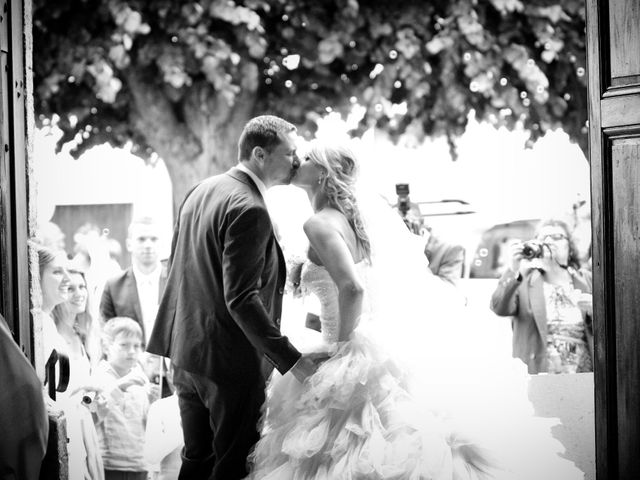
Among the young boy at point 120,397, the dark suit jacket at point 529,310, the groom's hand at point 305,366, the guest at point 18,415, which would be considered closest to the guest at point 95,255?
the young boy at point 120,397

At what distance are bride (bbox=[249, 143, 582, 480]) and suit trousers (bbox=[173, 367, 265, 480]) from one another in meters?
0.07

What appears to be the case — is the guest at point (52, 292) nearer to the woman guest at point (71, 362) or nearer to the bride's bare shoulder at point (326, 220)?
the woman guest at point (71, 362)

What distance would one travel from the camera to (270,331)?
3.20 metres

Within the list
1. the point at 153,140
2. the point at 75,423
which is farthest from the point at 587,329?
the point at 75,423

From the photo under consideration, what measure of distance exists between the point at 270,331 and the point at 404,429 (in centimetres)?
66

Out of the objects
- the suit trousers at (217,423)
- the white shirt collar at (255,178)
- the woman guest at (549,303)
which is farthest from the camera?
the woman guest at (549,303)

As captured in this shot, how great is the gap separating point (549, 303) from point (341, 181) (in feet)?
4.22

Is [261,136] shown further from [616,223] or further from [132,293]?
[616,223]

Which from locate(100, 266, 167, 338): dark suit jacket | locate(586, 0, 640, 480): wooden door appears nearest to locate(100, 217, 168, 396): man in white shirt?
locate(100, 266, 167, 338): dark suit jacket

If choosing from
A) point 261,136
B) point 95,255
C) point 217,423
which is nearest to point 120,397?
point 95,255

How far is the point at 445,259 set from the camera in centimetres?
407

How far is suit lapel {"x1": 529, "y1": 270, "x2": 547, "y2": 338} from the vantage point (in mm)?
4008

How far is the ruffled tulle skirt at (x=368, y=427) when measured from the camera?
3.11 m

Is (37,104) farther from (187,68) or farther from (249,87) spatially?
(249,87)
